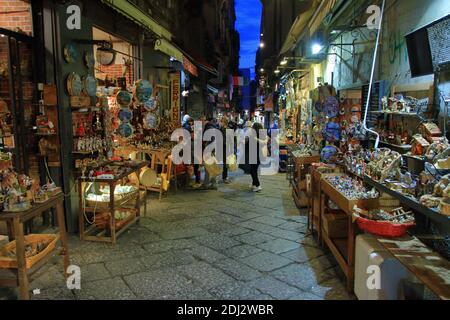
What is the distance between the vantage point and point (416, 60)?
4.08 metres

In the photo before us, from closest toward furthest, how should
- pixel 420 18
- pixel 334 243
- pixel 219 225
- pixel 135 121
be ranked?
pixel 420 18
pixel 334 243
pixel 219 225
pixel 135 121

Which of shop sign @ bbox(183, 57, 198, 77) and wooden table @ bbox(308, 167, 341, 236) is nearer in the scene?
wooden table @ bbox(308, 167, 341, 236)

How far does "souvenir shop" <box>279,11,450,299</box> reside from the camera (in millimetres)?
2984

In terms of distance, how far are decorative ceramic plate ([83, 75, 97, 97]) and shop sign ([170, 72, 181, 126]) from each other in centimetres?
486

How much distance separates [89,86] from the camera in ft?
19.9

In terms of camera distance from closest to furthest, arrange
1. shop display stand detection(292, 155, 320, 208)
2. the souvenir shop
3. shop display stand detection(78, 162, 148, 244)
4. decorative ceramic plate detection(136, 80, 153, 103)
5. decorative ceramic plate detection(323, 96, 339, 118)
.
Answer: the souvenir shop → shop display stand detection(78, 162, 148, 244) → decorative ceramic plate detection(323, 96, 339, 118) → shop display stand detection(292, 155, 320, 208) → decorative ceramic plate detection(136, 80, 153, 103)

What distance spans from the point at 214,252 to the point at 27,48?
410cm

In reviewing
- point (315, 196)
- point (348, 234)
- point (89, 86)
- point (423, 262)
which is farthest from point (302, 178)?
point (423, 262)

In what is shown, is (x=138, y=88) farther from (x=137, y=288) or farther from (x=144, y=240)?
(x=137, y=288)

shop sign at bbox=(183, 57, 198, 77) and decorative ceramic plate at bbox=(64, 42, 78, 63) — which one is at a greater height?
shop sign at bbox=(183, 57, 198, 77)

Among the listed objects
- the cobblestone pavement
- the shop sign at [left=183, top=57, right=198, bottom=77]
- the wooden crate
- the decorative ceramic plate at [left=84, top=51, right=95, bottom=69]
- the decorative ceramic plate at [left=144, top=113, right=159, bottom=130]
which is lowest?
the cobblestone pavement

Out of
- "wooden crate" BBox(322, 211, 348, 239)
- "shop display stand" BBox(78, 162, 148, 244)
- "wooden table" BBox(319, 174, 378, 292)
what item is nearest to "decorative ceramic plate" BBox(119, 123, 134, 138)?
"shop display stand" BBox(78, 162, 148, 244)

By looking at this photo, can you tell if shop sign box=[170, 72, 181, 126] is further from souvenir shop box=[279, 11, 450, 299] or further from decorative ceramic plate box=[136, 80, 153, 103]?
souvenir shop box=[279, 11, 450, 299]

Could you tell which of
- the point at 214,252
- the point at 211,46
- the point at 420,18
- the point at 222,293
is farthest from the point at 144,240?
the point at 211,46
